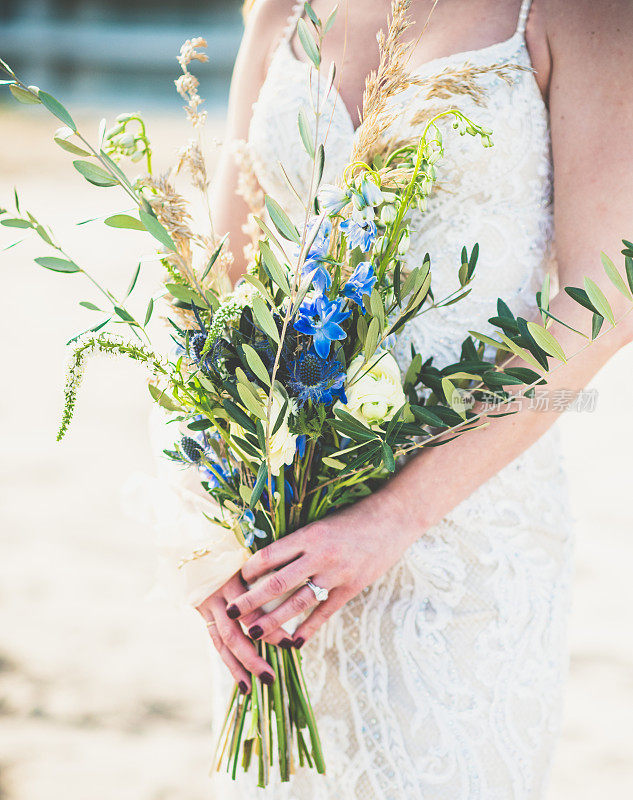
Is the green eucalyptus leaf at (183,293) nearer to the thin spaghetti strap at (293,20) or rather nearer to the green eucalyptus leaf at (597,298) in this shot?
the green eucalyptus leaf at (597,298)

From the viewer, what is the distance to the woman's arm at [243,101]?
5.55 feet

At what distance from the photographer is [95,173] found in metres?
0.98

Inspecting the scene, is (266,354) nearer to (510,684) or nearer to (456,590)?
(456,590)

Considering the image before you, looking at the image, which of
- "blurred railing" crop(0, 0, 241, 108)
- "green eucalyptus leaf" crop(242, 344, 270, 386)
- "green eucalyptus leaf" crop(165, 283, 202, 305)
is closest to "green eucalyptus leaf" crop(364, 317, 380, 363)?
"green eucalyptus leaf" crop(242, 344, 270, 386)

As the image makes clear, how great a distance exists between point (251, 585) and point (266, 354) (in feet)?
1.44

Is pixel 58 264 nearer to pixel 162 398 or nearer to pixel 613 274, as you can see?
pixel 162 398

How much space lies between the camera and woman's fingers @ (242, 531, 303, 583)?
124cm

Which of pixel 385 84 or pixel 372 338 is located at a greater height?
pixel 385 84

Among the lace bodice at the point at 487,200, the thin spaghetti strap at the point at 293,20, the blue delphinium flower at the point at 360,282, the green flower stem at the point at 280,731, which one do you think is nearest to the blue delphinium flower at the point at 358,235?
the blue delphinium flower at the point at 360,282

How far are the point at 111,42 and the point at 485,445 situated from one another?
26.1 m

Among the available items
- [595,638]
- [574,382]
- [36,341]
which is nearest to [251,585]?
[574,382]

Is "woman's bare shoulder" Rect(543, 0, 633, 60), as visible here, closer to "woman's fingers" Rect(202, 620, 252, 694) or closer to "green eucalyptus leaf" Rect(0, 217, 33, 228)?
"green eucalyptus leaf" Rect(0, 217, 33, 228)

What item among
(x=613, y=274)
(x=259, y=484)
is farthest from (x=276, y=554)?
(x=613, y=274)

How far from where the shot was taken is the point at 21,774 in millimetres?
2875
